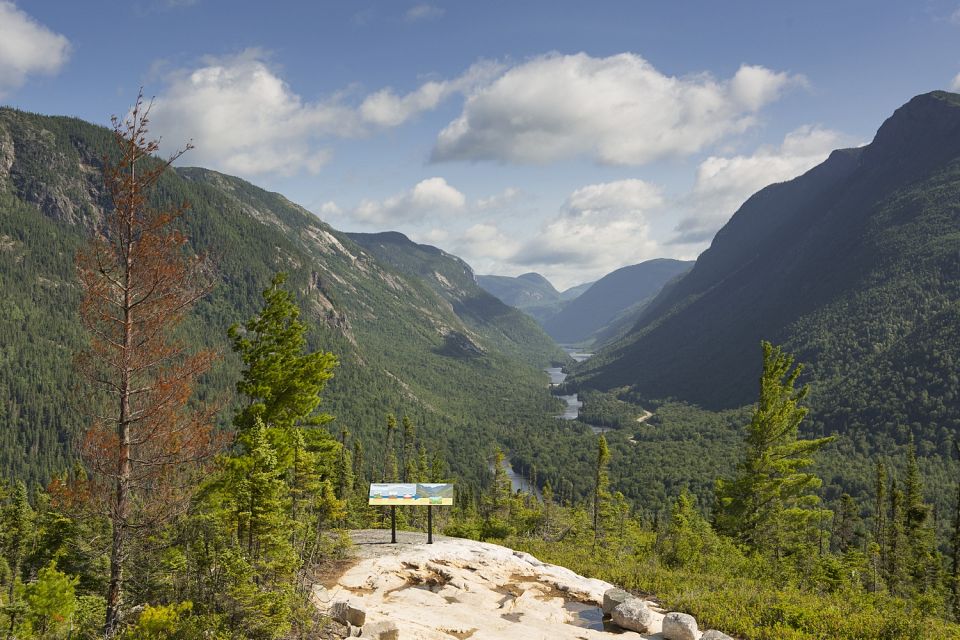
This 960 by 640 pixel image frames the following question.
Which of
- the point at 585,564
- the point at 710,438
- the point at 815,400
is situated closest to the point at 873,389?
the point at 815,400

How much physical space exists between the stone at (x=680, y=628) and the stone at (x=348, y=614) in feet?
33.2

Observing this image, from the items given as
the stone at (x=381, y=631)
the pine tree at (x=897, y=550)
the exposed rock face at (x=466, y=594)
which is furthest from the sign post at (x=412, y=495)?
the pine tree at (x=897, y=550)

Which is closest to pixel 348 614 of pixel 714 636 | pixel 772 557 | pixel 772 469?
pixel 714 636

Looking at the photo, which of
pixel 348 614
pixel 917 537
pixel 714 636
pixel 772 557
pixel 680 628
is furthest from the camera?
pixel 917 537

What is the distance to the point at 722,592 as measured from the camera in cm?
2166

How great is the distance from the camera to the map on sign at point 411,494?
2652cm

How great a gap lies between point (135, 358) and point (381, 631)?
35.8 ft

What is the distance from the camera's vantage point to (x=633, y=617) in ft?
59.7

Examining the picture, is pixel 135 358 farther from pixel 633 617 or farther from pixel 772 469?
pixel 772 469

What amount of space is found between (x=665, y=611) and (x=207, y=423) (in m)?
18.3

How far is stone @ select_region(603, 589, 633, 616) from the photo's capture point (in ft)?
62.5

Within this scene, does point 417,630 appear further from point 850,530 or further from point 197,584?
point 850,530

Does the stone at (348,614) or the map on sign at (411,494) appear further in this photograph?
the map on sign at (411,494)

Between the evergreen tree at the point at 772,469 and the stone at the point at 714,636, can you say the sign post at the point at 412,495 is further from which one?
the evergreen tree at the point at 772,469
